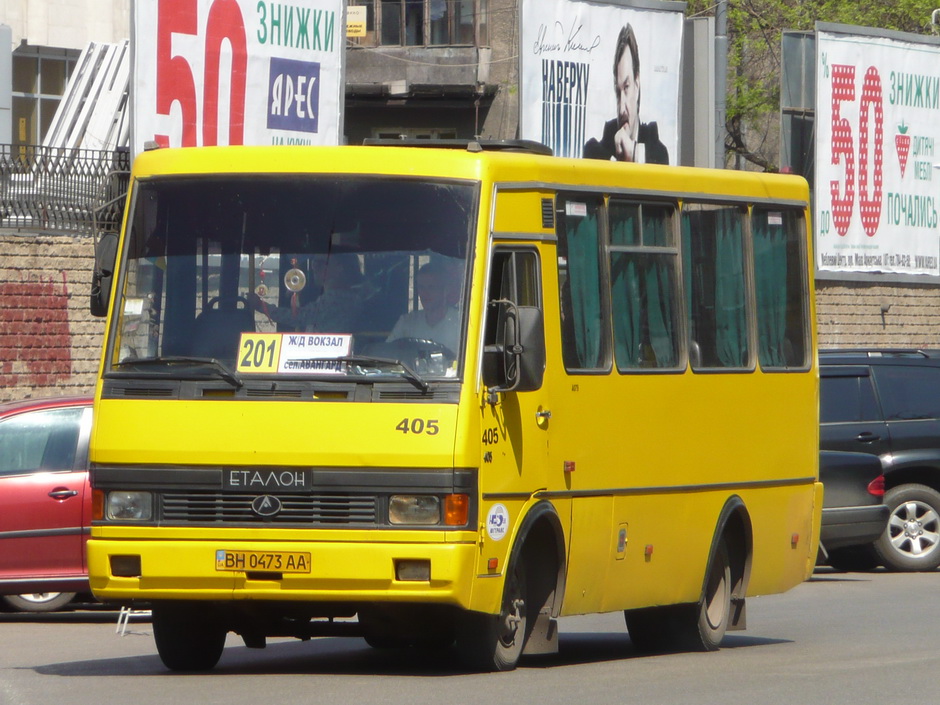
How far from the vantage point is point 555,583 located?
9.48 m

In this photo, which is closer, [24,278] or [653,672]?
[653,672]

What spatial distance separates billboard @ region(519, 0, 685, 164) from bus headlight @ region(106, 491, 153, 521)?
1764 cm

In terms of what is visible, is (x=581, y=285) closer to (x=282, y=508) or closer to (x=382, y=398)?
(x=382, y=398)

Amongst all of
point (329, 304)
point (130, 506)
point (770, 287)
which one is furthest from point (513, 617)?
A: point (770, 287)

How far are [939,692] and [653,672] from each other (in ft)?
5.02

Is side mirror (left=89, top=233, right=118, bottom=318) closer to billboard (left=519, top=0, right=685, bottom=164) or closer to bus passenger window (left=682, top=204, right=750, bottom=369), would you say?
bus passenger window (left=682, top=204, right=750, bottom=369)

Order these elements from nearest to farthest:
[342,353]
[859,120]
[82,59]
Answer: [342,353] < [82,59] < [859,120]

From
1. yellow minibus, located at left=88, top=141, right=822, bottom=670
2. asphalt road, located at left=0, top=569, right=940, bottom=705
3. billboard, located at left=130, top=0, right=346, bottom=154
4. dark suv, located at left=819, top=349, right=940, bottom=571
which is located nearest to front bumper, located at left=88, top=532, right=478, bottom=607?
yellow minibus, located at left=88, top=141, right=822, bottom=670

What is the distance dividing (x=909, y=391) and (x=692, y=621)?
280 inches

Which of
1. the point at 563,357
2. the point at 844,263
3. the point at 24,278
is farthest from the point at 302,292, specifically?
the point at 844,263

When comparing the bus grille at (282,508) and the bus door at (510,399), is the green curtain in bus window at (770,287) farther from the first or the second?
the bus grille at (282,508)

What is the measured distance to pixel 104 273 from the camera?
30.8ft

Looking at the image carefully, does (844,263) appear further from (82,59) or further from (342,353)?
(342,353)

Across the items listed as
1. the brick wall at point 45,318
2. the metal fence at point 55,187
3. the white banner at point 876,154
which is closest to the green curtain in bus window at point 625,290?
the metal fence at point 55,187
